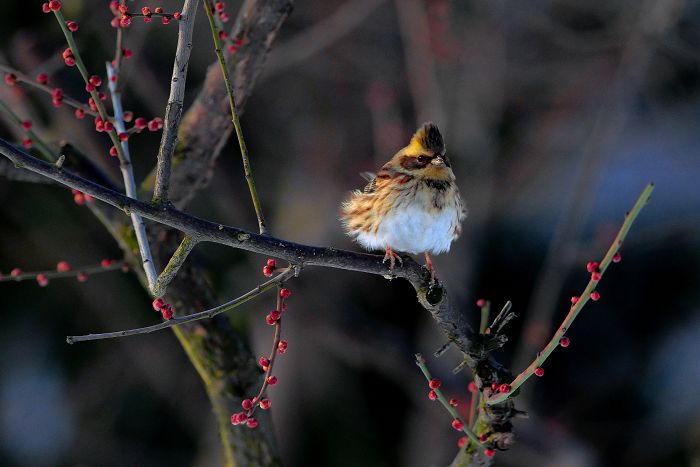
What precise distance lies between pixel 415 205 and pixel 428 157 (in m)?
0.24

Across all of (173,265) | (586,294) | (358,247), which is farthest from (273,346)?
(358,247)

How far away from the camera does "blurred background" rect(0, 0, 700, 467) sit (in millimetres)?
6699

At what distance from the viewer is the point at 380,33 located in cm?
761

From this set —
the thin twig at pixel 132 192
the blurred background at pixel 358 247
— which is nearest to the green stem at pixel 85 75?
the thin twig at pixel 132 192

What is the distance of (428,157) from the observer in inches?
141

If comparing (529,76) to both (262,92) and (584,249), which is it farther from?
(262,92)

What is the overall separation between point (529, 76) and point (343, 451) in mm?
3748

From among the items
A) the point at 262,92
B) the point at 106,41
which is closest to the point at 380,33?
the point at 262,92

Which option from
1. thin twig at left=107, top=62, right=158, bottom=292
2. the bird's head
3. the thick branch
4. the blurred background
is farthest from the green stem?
the blurred background

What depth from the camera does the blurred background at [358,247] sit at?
670cm

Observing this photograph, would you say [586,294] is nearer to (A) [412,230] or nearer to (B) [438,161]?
(A) [412,230]

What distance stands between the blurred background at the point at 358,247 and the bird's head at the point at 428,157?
8.91 ft

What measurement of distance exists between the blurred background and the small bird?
8.94 ft

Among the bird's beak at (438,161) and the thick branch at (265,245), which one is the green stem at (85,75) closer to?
the thick branch at (265,245)
